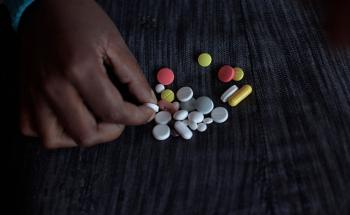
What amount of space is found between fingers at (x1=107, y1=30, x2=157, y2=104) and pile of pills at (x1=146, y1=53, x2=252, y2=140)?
0.06 feet

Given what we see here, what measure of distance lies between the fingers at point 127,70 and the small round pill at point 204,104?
6cm

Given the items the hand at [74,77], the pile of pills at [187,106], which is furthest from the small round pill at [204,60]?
the hand at [74,77]

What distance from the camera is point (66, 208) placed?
50 cm

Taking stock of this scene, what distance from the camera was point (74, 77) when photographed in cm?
45

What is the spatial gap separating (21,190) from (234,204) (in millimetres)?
253

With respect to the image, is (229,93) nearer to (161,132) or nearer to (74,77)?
(161,132)

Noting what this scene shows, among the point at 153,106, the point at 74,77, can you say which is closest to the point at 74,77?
the point at 74,77

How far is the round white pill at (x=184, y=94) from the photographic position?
0.56m

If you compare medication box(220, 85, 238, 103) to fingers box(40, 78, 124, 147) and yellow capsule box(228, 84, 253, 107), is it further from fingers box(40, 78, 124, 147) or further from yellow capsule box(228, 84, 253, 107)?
fingers box(40, 78, 124, 147)

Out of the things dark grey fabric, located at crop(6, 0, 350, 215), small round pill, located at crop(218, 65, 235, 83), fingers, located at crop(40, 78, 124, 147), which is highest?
fingers, located at crop(40, 78, 124, 147)

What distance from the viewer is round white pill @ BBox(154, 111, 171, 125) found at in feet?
1.80

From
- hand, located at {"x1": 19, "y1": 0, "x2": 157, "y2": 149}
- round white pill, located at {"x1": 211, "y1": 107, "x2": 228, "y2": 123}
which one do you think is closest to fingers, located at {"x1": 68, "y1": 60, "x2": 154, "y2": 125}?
hand, located at {"x1": 19, "y1": 0, "x2": 157, "y2": 149}

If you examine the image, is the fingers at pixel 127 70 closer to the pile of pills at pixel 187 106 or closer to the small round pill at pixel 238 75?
the pile of pills at pixel 187 106

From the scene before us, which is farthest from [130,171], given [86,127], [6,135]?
[6,135]
